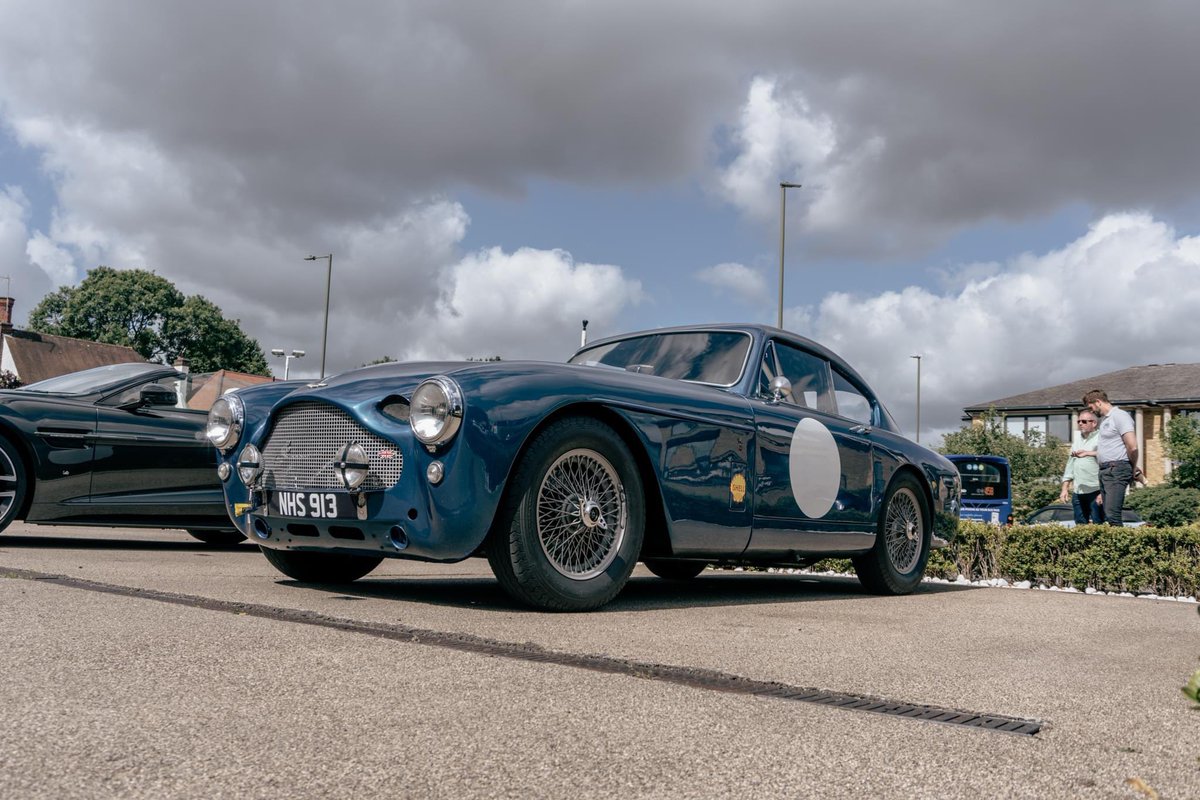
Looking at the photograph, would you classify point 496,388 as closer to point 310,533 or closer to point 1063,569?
point 310,533

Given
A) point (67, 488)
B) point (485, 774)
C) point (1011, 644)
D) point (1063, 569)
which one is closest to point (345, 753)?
point (485, 774)

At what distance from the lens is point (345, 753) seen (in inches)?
82.7

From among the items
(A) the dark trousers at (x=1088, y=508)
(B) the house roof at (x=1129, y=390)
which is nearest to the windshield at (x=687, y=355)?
(A) the dark trousers at (x=1088, y=508)

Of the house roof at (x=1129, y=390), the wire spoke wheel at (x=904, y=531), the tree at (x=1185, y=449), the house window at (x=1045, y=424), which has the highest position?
the house roof at (x=1129, y=390)

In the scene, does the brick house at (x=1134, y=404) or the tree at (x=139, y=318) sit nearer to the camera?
the brick house at (x=1134, y=404)

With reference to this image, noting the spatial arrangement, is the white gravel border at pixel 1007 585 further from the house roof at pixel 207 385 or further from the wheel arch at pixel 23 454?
the wheel arch at pixel 23 454

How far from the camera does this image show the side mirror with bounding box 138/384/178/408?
8414mm

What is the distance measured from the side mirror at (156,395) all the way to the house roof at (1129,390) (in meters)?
53.9

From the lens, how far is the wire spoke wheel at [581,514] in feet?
14.6

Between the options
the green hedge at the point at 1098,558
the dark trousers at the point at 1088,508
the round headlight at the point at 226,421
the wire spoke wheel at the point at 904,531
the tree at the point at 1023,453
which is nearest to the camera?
the round headlight at the point at 226,421

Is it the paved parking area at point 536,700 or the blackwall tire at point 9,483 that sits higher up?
the blackwall tire at point 9,483

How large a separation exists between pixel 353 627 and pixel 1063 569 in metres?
6.78

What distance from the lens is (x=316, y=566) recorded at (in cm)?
552

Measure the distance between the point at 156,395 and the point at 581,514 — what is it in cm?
530
